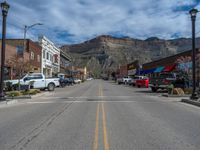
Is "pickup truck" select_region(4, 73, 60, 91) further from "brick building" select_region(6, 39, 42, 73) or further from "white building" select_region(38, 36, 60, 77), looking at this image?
"white building" select_region(38, 36, 60, 77)

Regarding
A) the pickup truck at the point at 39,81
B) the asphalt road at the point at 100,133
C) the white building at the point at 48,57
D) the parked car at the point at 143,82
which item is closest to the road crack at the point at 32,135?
the asphalt road at the point at 100,133

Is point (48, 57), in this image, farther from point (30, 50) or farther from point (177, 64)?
point (177, 64)

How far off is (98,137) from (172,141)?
200 cm

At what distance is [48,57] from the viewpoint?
74.9m

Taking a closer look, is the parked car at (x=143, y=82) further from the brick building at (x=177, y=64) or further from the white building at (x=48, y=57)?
the white building at (x=48, y=57)

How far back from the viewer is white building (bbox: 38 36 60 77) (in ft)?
225

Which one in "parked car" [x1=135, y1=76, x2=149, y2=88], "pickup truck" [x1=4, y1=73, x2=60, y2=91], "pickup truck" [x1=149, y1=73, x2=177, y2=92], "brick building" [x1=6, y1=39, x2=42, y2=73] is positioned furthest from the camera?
"brick building" [x1=6, y1=39, x2=42, y2=73]

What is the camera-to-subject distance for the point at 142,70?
90.8 meters

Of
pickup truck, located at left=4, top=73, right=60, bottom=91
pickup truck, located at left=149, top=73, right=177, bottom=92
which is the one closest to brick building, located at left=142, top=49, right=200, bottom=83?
pickup truck, located at left=149, top=73, right=177, bottom=92

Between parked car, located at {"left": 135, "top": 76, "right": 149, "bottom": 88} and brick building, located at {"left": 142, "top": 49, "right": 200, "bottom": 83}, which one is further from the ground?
brick building, located at {"left": 142, "top": 49, "right": 200, "bottom": 83}

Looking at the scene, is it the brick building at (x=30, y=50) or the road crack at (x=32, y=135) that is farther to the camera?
the brick building at (x=30, y=50)

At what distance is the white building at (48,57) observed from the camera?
225 feet

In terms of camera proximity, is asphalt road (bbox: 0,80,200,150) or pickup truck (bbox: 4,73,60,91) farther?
pickup truck (bbox: 4,73,60,91)

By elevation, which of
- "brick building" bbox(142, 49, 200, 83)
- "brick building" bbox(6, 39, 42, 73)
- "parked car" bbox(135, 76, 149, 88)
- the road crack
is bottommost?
the road crack
